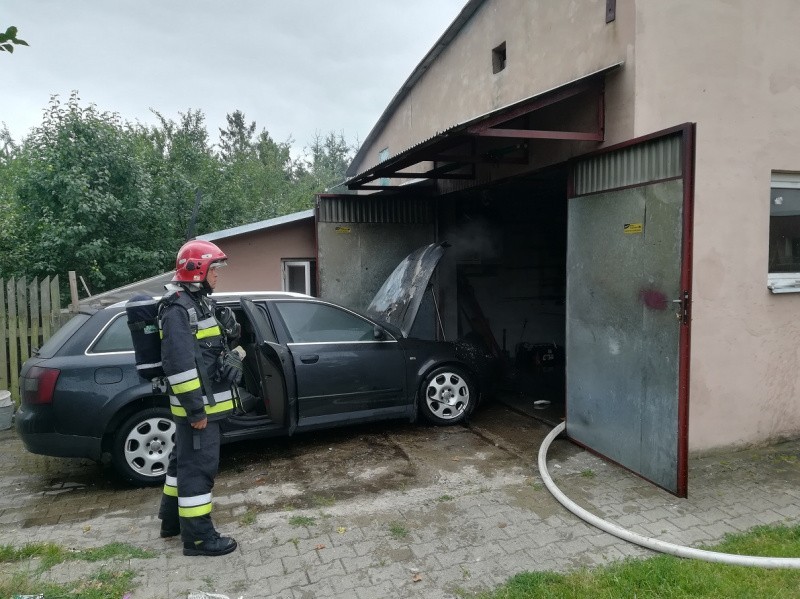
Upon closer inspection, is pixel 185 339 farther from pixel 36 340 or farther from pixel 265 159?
pixel 265 159

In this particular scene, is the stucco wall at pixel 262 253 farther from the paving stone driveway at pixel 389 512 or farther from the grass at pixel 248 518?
the grass at pixel 248 518

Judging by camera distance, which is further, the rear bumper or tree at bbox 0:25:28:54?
the rear bumper

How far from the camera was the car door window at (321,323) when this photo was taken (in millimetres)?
5609

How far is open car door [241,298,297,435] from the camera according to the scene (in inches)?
205

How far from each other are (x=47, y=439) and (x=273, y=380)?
1.87m

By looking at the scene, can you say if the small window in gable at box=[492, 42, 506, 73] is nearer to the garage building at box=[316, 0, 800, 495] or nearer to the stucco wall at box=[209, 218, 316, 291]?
the garage building at box=[316, 0, 800, 495]

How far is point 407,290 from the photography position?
681 centimetres

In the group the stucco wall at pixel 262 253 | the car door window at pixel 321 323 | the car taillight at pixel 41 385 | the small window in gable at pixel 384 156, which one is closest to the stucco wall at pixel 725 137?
the car door window at pixel 321 323

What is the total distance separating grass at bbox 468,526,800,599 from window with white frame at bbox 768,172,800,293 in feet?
9.42

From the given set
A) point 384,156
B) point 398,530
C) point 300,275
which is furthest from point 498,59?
point 398,530

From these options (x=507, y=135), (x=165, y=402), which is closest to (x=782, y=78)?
(x=507, y=135)

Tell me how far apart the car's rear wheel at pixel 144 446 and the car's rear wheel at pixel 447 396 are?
267cm

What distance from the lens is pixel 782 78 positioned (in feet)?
16.7

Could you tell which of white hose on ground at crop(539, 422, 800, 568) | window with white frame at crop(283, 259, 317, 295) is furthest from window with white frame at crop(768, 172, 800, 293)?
window with white frame at crop(283, 259, 317, 295)
